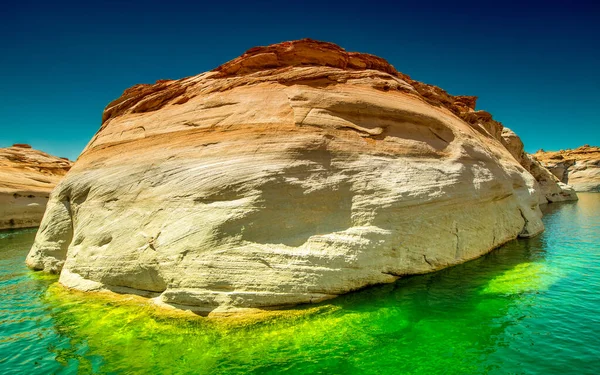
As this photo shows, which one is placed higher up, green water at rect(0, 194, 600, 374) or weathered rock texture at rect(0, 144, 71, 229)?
weathered rock texture at rect(0, 144, 71, 229)

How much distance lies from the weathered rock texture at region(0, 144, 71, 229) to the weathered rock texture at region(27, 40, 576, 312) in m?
21.4

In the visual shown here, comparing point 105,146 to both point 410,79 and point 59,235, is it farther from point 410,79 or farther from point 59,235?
point 410,79

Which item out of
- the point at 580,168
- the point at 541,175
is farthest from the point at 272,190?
the point at 580,168

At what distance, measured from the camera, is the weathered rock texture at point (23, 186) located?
29.7m

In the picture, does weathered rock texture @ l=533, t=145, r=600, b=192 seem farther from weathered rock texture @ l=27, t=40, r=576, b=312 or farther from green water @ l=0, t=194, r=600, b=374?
green water @ l=0, t=194, r=600, b=374

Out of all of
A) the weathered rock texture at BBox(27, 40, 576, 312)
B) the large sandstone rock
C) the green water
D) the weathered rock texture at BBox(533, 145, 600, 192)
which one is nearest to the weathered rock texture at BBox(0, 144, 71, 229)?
the weathered rock texture at BBox(27, 40, 576, 312)

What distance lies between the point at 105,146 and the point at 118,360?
9.06m

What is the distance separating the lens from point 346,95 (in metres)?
11.6

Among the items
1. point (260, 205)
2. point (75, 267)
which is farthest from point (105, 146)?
point (260, 205)

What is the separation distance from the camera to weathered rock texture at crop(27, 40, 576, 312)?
28.9 ft

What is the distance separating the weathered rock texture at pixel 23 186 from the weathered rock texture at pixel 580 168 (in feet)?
225

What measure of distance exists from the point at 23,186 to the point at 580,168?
8555cm

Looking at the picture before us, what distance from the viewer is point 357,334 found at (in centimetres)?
716

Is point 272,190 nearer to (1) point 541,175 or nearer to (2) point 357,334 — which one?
(2) point 357,334
